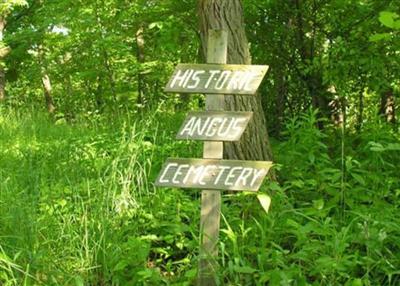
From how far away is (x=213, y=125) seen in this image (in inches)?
106

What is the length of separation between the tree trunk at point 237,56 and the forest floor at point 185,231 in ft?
1.11

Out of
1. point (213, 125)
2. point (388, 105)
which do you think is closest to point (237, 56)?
point (213, 125)

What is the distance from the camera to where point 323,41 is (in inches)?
223

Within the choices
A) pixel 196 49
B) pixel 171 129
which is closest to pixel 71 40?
pixel 196 49

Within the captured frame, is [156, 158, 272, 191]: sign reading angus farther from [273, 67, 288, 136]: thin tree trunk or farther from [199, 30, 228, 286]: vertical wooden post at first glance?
[273, 67, 288, 136]: thin tree trunk

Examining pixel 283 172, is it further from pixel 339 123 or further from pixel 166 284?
pixel 339 123

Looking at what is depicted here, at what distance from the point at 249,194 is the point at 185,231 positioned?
18.8 inches

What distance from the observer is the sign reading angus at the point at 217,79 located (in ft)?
8.75

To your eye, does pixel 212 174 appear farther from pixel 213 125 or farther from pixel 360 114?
pixel 360 114

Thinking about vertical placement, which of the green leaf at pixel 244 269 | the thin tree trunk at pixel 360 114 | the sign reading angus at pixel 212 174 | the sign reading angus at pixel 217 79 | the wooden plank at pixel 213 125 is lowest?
the green leaf at pixel 244 269

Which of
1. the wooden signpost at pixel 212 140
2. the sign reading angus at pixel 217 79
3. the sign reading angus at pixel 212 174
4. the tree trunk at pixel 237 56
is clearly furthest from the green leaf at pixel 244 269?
the tree trunk at pixel 237 56

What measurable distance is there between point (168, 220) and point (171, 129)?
7.79 feet

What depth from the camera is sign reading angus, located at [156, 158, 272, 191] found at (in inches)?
104

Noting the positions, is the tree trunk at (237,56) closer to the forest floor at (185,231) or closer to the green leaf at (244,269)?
the forest floor at (185,231)
